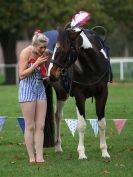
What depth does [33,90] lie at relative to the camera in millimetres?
9859

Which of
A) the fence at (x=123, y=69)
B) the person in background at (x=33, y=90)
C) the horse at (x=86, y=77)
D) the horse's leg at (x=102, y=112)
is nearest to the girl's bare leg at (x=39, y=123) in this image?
the person in background at (x=33, y=90)

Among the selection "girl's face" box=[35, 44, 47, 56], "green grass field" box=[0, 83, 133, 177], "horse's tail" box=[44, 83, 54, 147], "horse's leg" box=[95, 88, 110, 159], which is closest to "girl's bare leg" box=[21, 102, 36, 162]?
"green grass field" box=[0, 83, 133, 177]

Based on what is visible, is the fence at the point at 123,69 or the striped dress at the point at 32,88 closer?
the striped dress at the point at 32,88

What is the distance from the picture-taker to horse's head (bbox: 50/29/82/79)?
9.61 meters

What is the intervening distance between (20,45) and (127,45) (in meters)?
22.2

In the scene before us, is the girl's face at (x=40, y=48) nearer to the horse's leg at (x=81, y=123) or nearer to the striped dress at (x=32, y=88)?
the striped dress at (x=32, y=88)

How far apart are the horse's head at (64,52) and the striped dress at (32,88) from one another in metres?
0.44

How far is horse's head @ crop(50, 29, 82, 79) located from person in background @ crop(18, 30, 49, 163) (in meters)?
0.20

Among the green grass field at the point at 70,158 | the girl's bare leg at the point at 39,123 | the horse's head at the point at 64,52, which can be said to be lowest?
the green grass field at the point at 70,158

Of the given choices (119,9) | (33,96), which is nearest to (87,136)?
(33,96)

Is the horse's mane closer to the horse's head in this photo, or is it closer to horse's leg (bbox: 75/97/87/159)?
the horse's head

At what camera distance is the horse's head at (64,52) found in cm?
961

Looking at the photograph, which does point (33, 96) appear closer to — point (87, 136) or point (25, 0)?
point (87, 136)

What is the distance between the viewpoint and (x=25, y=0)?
38375 millimetres
